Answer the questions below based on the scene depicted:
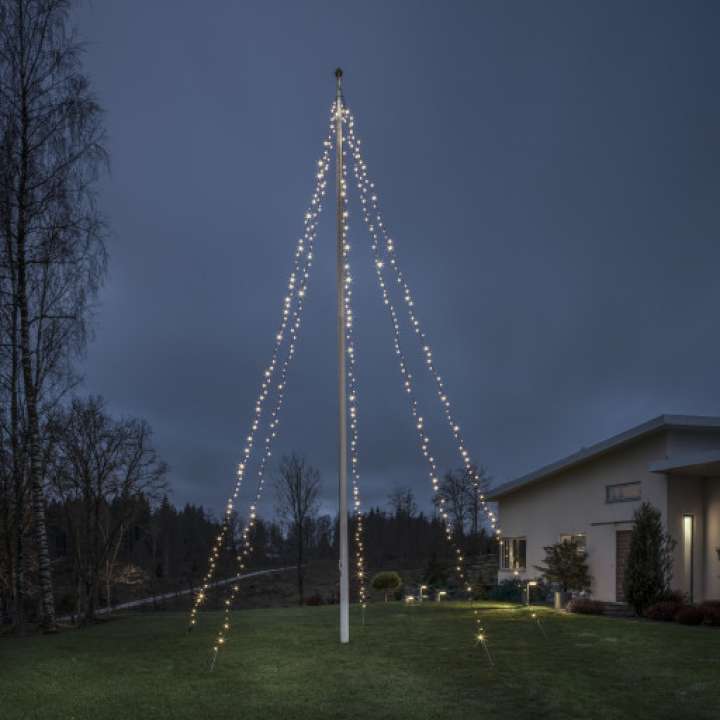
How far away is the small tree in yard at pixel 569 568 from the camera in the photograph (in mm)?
19219

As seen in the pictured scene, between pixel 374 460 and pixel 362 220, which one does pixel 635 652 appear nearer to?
pixel 362 220

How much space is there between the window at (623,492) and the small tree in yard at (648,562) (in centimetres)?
162

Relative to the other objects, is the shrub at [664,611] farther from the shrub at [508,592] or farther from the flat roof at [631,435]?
the shrub at [508,592]

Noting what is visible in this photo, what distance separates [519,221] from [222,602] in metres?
24.9

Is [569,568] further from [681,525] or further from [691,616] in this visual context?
[691,616]

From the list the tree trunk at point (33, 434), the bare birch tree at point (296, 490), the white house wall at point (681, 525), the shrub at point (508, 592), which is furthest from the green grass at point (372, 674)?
the bare birch tree at point (296, 490)

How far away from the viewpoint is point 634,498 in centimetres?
1841

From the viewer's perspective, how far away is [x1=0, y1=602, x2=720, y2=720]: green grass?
7176 mm

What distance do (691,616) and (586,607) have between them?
9.51 feet

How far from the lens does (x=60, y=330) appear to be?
14422 millimetres

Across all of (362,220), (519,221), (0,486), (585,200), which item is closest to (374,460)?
(519,221)

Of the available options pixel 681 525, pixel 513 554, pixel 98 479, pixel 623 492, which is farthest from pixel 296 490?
pixel 681 525

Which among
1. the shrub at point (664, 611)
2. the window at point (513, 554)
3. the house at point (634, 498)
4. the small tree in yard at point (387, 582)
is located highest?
the house at point (634, 498)

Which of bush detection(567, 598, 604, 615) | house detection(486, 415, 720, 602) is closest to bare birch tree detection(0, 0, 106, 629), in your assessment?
bush detection(567, 598, 604, 615)
